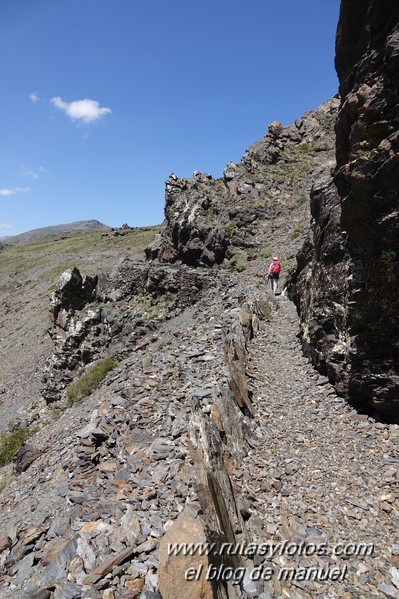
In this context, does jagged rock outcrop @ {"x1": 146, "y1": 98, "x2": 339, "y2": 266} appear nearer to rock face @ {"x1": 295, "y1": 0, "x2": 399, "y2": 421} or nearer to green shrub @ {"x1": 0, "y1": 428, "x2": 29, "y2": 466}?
green shrub @ {"x1": 0, "y1": 428, "x2": 29, "y2": 466}

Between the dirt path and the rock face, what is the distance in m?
1.25

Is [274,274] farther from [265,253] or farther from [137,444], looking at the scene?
[137,444]

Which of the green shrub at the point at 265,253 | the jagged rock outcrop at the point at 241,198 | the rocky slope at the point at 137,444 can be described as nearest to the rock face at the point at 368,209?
the rocky slope at the point at 137,444

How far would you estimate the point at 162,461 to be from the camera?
27.0 ft

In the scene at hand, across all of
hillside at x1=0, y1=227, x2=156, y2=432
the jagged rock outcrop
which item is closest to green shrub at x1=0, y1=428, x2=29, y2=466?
hillside at x1=0, y1=227, x2=156, y2=432

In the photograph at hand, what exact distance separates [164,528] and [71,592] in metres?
1.73

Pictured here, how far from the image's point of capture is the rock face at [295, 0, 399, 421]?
8.52m

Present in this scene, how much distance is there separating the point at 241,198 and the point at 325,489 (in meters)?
36.1

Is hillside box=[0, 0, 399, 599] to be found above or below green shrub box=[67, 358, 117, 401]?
above

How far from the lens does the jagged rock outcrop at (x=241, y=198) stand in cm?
3347

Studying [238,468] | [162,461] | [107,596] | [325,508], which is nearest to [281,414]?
[238,468]

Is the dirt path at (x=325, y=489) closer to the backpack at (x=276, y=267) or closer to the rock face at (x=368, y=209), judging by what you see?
the rock face at (x=368, y=209)

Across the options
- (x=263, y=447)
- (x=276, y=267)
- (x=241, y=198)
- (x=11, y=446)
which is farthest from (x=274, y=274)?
(x=11, y=446)

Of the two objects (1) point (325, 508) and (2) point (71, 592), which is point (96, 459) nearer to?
(2) point (71, 592)
